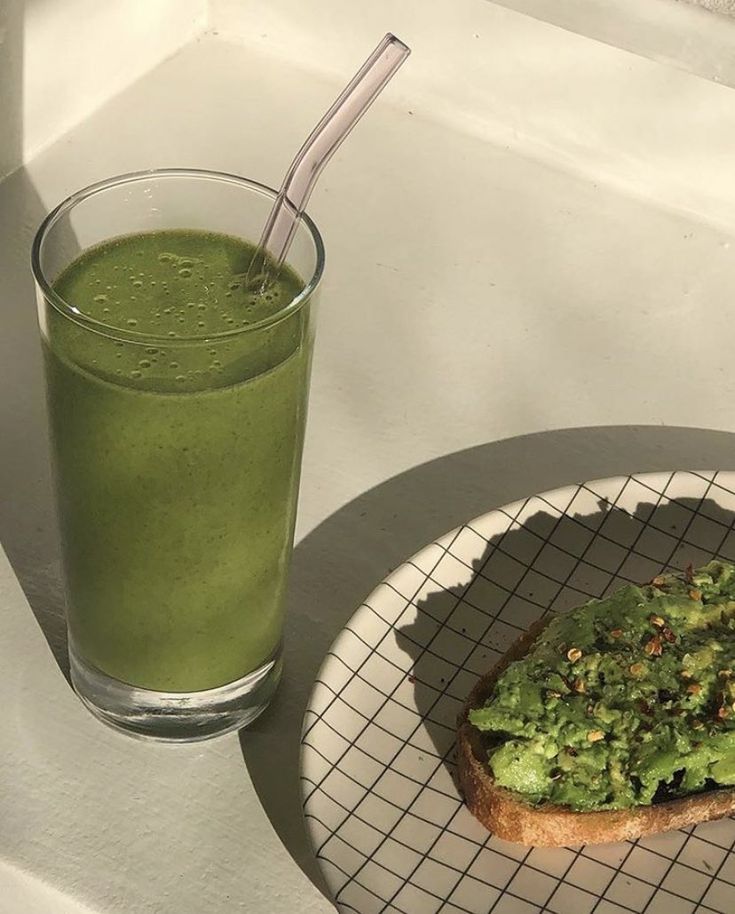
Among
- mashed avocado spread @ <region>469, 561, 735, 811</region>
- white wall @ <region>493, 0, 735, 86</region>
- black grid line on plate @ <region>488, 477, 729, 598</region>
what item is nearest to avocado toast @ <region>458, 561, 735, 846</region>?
mashed avocado spread @ <region>469, 561, 735, 811</region>

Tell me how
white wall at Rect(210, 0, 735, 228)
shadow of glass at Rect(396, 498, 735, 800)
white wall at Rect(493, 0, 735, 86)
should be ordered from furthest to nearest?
white wall at Rect(210, 0, 735, 228) → white wall at Rect(493, 0, 735, 86) → shadow of glass at Rect(396, 498, 735, 800)

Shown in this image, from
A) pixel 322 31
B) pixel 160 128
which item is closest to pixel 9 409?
pixel 160 128

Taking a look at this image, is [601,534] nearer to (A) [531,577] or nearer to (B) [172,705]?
(A) [531,577]

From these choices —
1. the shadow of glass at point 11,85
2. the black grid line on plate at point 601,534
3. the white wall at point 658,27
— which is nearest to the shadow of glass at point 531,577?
the black grid line on plate at point 601,534

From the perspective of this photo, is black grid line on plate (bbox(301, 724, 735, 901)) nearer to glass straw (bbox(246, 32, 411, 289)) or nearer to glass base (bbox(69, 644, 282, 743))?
glass base (bbox(69, 644, 282, 743))

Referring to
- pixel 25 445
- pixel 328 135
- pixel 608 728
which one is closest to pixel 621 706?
pixel 608 728

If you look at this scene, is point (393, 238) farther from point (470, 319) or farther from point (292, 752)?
point (292, 752)

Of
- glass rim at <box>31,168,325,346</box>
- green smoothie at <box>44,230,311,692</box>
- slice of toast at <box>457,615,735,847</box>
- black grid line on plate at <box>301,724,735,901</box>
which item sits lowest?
black grid line on plate at <box>301,724,735,901</box>
